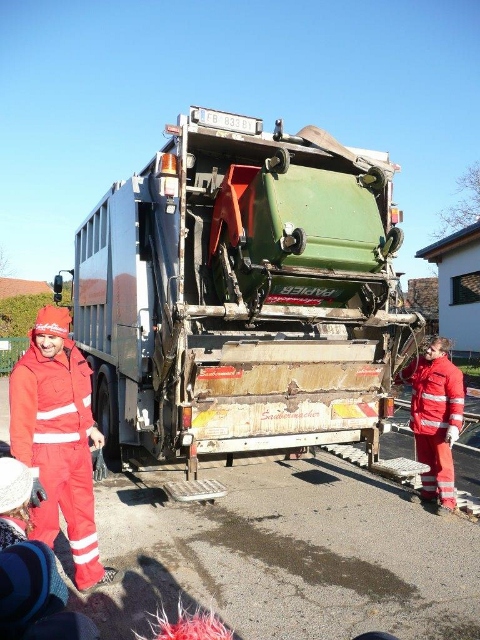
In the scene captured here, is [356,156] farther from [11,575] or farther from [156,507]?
[11,575]

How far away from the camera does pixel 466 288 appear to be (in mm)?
16391

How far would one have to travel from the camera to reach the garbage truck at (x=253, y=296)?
442cm

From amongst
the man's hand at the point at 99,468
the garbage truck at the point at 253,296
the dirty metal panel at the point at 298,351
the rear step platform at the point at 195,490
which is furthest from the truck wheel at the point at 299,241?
the man's hand at the point at 99,468

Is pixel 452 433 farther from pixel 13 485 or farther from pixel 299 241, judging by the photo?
pixel 13 485

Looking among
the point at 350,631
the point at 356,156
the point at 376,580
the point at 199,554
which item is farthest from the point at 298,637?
the point at 356,156

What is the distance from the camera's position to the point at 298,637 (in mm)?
2875

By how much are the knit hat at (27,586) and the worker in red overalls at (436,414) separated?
3.92m

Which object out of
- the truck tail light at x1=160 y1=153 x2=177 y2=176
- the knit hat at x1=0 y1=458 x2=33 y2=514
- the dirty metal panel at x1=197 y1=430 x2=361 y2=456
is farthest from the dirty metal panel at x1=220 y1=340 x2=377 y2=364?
the knit hat at x1=0 y1=458 x2=33 y2=514

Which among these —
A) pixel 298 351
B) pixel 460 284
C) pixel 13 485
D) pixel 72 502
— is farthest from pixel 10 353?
pixel 13 485

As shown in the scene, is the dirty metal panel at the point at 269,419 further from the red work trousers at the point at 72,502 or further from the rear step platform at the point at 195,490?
the red work trousers at the point at 72,502

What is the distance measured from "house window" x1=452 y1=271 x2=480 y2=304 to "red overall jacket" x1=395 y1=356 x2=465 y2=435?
38.4ft

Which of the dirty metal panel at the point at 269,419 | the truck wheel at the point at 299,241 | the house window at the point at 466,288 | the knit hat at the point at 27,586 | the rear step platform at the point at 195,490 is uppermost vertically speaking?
the house window at the point at 466,288

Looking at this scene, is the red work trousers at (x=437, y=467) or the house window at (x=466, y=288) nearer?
the red work trousers at (x=437, y=467)

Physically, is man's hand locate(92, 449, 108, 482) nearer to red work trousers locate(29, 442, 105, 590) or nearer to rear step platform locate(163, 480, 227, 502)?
rear step platform locate(163, 480, 227, 502)
